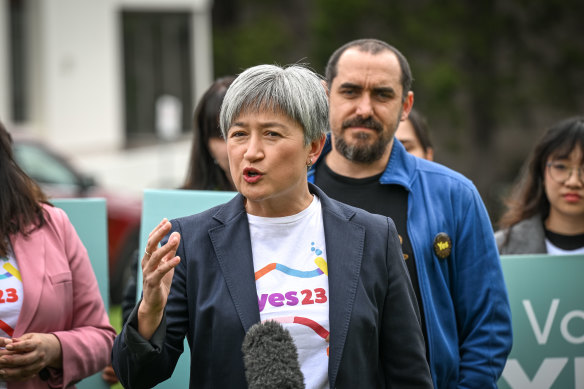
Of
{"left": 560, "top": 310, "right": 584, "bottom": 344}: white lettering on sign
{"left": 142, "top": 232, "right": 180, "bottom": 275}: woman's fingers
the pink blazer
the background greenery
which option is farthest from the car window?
the background greenery

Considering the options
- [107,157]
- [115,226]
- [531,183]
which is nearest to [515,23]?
[107,157]

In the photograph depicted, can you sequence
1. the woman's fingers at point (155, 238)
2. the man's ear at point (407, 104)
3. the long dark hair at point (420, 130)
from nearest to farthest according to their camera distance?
1. the woman's fingers at point (155, 238)
2. the man's ear at point (407, 104)
3. the long dark hair at point (420, 130)

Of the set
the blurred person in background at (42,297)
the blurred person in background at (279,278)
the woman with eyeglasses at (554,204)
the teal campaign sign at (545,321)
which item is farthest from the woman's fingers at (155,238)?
the woman with eyeglasses at (554,204)

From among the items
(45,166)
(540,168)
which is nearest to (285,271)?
(540,168)

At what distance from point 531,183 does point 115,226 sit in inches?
260

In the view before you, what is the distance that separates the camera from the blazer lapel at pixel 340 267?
9.29ft

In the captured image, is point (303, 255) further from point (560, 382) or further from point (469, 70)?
point (469, 70)

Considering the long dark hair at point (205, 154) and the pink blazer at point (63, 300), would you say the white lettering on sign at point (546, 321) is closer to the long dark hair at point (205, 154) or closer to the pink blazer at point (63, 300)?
the long dark hair at point (205, 154)

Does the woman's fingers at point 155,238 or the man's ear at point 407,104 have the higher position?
the man's ear at point 407,104

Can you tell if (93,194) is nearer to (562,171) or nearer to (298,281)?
(562,171)

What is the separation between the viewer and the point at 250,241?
2965 mm

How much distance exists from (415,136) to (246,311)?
2617mm

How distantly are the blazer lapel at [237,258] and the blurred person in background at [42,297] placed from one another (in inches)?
38.7

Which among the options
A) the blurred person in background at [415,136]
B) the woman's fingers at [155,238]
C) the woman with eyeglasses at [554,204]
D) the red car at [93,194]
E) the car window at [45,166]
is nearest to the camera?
the woman's fingers at [155,238]
